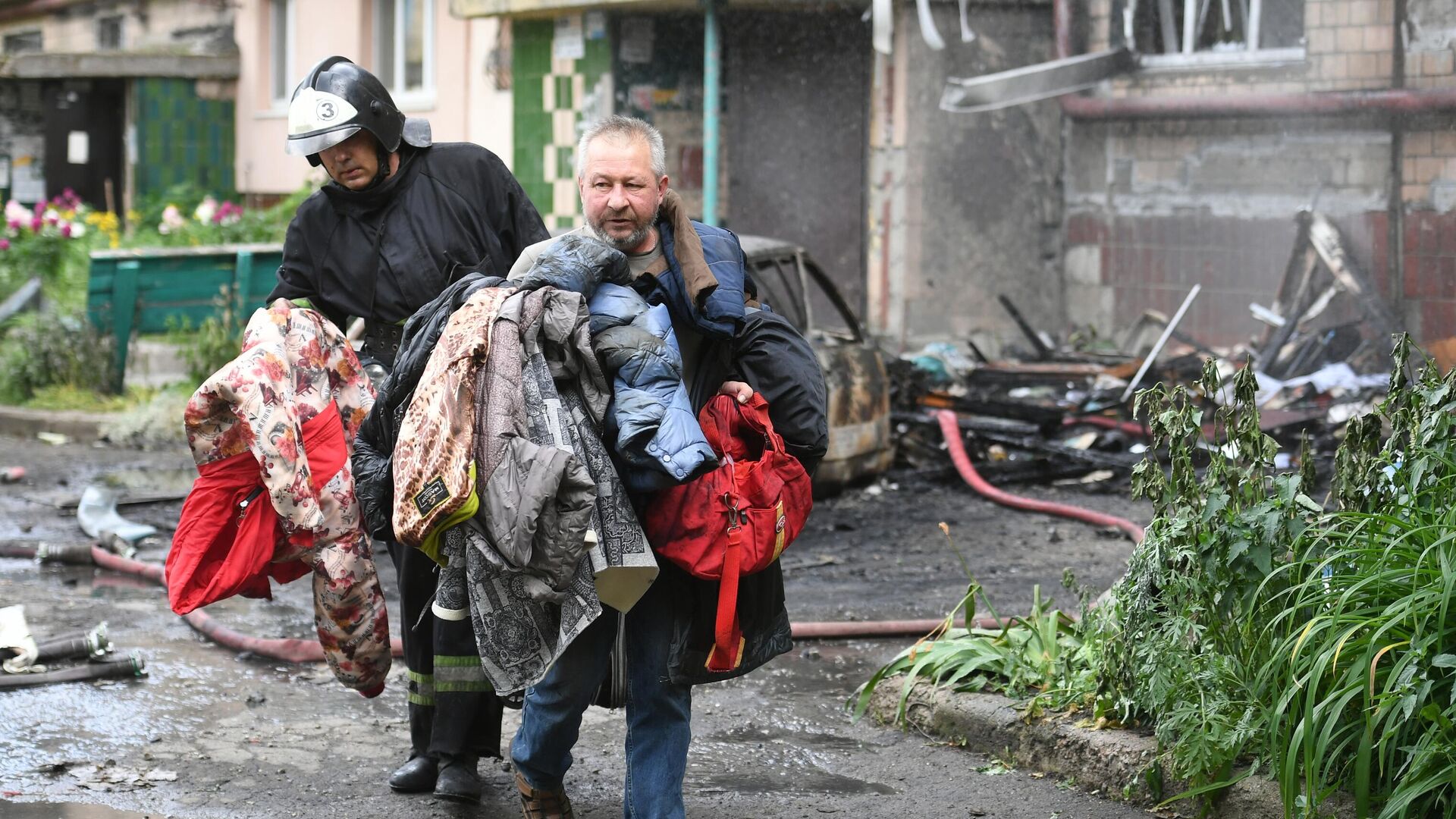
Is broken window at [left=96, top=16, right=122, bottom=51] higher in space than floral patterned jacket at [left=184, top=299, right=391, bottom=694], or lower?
higher

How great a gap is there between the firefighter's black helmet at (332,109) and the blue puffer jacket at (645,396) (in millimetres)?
1192

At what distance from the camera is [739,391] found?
3.54 metres

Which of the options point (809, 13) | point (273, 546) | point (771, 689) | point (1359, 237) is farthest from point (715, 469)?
point (809, 13)

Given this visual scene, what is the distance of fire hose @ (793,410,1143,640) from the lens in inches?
241

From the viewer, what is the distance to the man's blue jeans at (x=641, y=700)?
3.53m

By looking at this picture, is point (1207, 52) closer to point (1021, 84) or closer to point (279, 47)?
point (1021, 84)

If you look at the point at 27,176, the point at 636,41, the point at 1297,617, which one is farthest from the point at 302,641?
the point at 27,176

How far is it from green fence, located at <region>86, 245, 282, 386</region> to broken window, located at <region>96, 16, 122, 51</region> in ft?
34.6

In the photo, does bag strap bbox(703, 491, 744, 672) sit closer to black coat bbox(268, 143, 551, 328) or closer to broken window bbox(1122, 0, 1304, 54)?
black coat bbox(268, 143, 551, 328)

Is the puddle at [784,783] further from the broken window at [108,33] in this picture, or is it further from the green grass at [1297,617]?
the broken window at [108,33]

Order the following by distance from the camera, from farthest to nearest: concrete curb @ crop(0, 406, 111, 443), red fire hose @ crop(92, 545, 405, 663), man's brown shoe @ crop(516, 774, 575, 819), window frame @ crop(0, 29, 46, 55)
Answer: window frame @ crop(0, 29, 46, 55)
concrete curb @ crop(0, 406, 111, 443)
red fire hose @ crop(92, 545, 405, 663)
man's brown shoe @ crop(516, 774, 575, 819)

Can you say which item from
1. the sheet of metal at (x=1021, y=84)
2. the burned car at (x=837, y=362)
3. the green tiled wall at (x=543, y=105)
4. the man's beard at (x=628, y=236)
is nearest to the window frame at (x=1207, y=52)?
the sheet of metal at (x=1021, y=84)

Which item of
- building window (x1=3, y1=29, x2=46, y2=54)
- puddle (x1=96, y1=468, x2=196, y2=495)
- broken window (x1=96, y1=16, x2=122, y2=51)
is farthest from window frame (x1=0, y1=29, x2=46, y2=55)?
puddle (x1=96, y1=468, x2=196, y2=495)

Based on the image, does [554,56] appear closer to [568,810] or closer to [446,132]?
[446,132]
